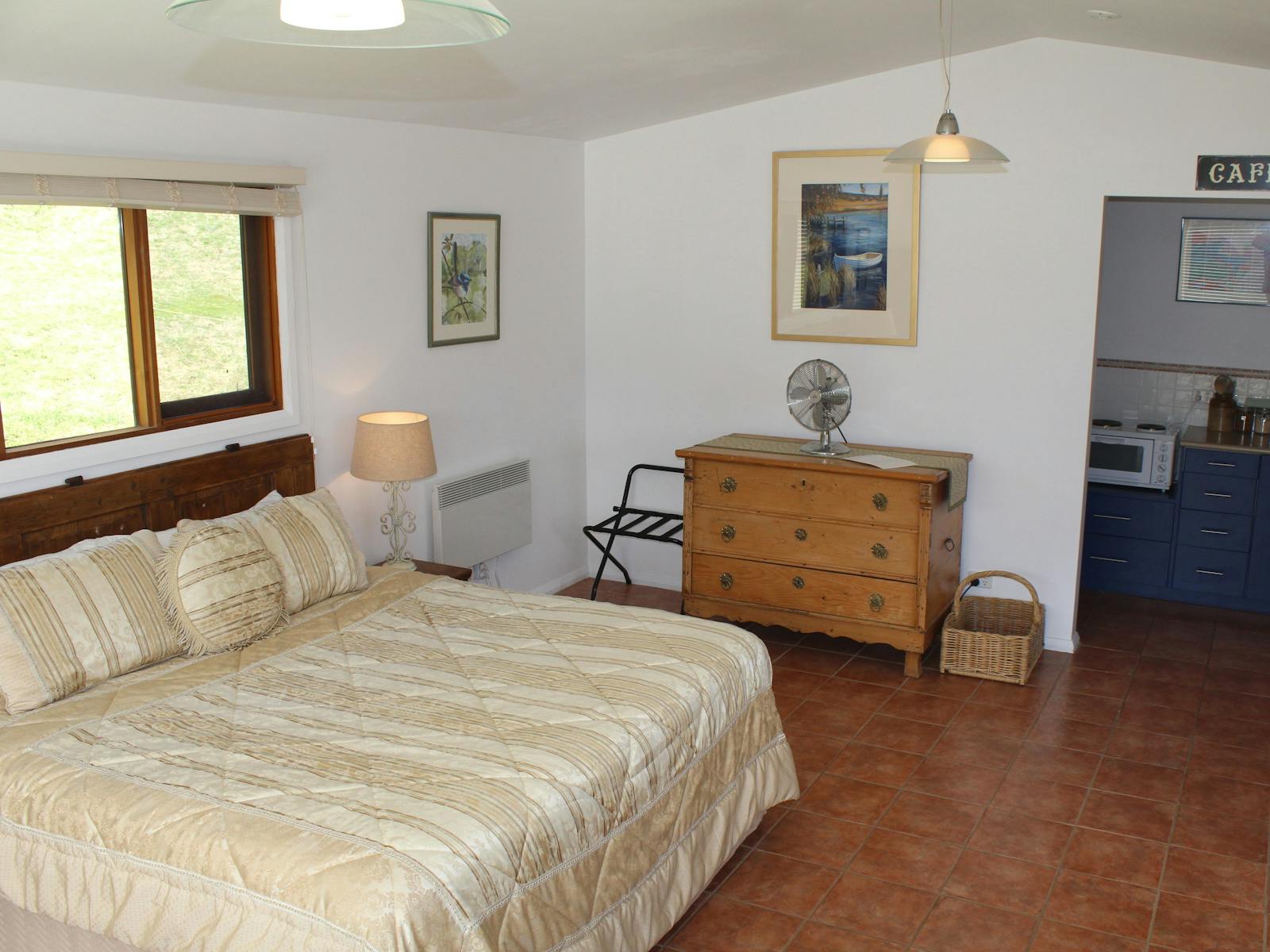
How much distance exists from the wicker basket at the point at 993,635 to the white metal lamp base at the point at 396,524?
2324mm

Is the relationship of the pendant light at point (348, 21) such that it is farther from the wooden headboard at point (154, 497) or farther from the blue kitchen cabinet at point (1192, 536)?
the blue kitchen cabinet at point (1192, 536)

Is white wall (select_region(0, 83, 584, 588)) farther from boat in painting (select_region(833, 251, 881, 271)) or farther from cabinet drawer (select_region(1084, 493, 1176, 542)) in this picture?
cabinet drawer (select_region(1084, 493, 1176, 542))

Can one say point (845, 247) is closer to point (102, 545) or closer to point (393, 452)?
point (393, 452)

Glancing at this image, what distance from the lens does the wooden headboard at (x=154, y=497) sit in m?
3.42

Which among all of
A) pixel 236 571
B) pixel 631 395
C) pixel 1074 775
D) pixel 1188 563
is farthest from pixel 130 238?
pixel 1188 563

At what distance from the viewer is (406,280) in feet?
16.0

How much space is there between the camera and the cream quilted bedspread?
2332 mm

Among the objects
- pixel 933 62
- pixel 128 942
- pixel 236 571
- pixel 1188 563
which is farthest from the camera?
pixel 1188 563

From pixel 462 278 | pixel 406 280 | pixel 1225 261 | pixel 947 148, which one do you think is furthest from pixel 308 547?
pixel 1225 261

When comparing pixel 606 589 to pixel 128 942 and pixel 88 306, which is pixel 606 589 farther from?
pixel 128 942

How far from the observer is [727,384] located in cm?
591

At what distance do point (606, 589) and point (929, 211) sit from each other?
99.2 inches

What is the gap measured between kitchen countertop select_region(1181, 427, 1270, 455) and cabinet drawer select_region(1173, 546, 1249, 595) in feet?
1.73

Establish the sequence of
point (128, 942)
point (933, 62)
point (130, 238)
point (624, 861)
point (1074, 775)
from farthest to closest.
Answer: point (933, 62), point (1074, 775), point (130, 238), point (624, 861), point (128, 942)
